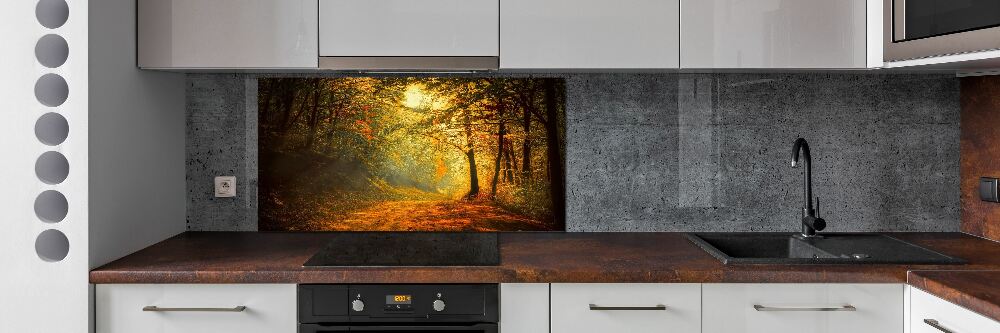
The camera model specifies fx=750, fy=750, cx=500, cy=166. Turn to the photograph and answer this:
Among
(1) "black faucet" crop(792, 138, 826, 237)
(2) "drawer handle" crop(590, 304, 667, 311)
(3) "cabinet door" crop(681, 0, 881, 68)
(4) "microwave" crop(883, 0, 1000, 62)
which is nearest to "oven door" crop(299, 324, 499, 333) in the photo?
(2) "drawer handle" crop(590, 304, 667, 311)

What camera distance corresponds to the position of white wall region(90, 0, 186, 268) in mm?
1995

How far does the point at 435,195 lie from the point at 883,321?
1.42 meters

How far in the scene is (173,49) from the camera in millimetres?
2209

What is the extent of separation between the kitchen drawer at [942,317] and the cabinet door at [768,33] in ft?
2.42

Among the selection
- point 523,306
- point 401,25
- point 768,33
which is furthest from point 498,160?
point 768,33

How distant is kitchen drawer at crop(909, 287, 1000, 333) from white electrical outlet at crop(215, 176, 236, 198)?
2111mm

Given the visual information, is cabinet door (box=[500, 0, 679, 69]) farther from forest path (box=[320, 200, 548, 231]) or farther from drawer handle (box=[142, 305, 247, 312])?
drawer handle (box=[142, 305, 247, 312])

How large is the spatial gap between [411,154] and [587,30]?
768mm

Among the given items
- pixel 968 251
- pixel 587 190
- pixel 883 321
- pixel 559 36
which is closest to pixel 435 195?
pixel 587 190

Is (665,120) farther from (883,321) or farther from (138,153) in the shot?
(138,153)

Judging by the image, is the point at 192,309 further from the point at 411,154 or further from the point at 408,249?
the point at 411,154

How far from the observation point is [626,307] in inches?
76.5

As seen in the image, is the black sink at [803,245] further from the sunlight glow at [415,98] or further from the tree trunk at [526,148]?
the sunlight glow at [415,98]
